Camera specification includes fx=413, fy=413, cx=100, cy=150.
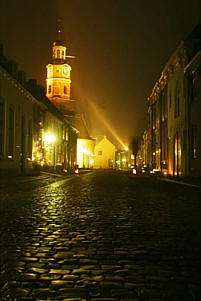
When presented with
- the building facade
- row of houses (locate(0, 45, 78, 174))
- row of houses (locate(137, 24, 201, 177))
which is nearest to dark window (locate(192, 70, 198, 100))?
row of houses (locate(137, 24, 201, 177))

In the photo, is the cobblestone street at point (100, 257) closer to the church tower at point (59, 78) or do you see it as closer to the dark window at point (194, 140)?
the dark window at point (194, 140)

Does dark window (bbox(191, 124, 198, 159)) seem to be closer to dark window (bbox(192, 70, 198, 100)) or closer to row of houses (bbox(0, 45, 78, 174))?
dark window (bbox(192, 70, 198, 100))

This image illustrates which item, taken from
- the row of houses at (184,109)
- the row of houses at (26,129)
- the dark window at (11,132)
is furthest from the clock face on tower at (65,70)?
the dark window at (11,132)

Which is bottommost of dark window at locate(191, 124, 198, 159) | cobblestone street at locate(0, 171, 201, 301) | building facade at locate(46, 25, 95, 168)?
cobblestone street at locate(0, 171, 201, 301)

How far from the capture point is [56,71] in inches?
3939

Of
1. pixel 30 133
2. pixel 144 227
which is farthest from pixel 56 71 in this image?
pixel 144 227

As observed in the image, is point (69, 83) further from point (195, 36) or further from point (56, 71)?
point (195, 36)

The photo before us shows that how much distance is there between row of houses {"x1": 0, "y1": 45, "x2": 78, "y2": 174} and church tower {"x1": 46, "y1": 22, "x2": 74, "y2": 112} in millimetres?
42780

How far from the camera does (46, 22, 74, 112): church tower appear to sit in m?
99.0

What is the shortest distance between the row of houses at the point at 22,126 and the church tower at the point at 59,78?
42780mm

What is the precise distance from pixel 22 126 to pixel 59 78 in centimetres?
6196

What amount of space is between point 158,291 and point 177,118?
122 feet

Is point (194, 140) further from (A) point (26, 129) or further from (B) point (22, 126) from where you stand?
A: (A) point (26, 129)

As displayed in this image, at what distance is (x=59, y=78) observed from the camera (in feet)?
325
